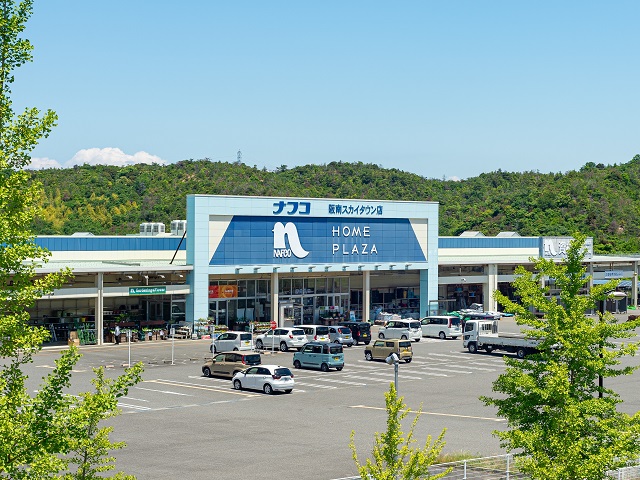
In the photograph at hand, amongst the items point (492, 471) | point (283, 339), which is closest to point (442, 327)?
point (283, 339)

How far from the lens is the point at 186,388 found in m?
47.3

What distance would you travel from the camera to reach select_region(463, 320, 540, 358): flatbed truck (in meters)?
60.7

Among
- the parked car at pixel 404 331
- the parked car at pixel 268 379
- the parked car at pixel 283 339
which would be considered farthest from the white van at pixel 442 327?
the parked car at pixel 268 379

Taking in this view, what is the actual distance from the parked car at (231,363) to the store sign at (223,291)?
21585 mm

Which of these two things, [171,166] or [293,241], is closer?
[293,241]

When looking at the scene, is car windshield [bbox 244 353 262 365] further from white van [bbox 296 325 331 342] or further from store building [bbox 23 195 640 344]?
store building [bbox 23 195 640 344]

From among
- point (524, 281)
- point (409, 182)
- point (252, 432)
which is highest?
point (409, 182)

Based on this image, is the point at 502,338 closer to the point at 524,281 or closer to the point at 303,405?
the point at 303,405

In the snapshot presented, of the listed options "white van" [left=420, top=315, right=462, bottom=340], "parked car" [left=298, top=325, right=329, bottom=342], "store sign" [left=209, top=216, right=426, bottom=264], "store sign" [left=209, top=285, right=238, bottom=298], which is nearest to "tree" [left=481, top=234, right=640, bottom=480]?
"parked car" [left=298, top=325, right=329, bottom=342]

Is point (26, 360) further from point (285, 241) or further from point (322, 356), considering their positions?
point (285, 241)

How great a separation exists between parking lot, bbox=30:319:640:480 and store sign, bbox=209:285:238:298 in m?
10.5

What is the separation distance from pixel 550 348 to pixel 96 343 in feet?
152

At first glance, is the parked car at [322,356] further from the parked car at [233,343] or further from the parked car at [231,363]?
the parked car at [233,343]

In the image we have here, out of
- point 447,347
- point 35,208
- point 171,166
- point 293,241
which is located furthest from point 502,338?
point 171,166
